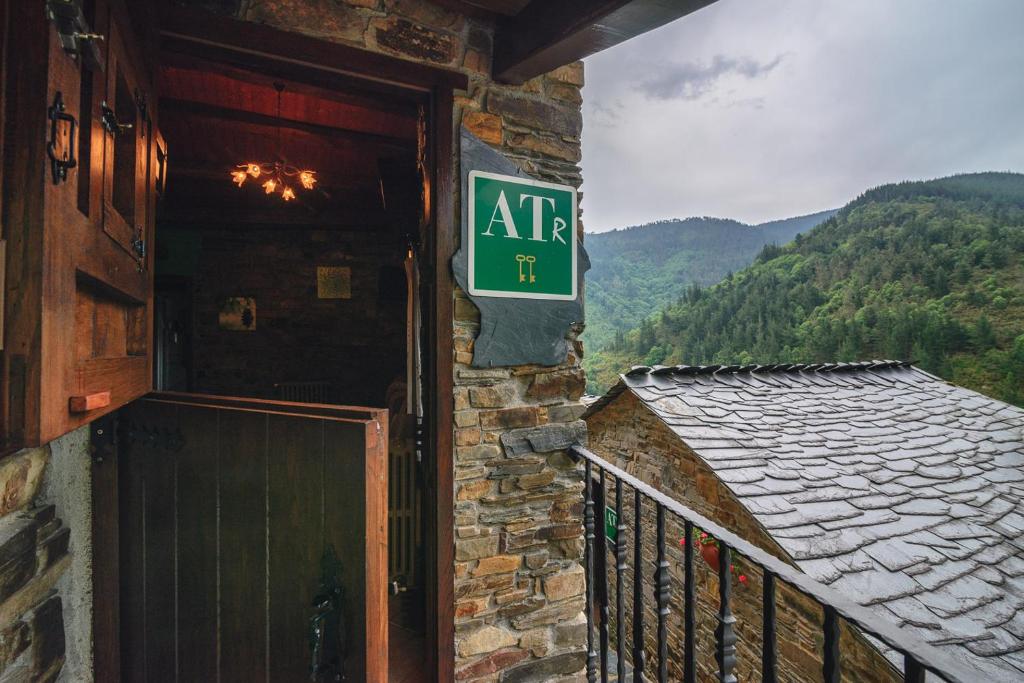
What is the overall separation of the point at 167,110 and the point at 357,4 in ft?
7.75

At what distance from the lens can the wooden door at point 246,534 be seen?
47.3 inches

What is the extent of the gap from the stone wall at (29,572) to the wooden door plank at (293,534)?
1.60 ft

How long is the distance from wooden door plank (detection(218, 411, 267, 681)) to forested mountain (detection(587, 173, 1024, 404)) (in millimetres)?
24134

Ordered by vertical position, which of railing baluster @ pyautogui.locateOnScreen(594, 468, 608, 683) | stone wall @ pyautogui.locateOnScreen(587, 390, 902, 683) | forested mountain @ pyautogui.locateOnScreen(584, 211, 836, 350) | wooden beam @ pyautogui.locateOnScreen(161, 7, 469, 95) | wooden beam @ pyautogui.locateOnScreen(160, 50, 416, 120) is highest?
forested mountain @ pyautogui.locateOnScreen(584, 211, 836, 350)

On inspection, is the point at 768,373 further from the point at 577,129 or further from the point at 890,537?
the point at 577,129

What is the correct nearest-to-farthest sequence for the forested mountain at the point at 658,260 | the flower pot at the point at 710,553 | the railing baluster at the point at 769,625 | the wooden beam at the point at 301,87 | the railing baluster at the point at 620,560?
the railing baluster at the point at 769,625, the railing baluster at the point at 620,560, the wooden beam at the point at 301,87, the flower pot at the point at 710,553, the forested mountain at the point at 658,260

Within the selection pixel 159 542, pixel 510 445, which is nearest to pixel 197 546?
pixel 159 542

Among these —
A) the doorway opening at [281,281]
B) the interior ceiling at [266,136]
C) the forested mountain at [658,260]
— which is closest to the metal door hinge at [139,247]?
the interior ceiling at [266,136]

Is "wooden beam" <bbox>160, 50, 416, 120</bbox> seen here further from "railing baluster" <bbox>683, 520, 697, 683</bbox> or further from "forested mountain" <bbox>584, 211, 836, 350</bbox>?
"forested mountain" <bbox>584, 211, 836, 350</bbox>

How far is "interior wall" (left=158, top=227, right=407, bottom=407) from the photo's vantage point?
489cm

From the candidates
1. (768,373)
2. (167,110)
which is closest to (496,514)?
(167,110)

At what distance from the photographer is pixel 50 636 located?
1.11 m

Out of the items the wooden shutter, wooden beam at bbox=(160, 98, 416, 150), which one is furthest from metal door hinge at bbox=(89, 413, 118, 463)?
wooden beam at bbox=(160, 98, 416, 150)

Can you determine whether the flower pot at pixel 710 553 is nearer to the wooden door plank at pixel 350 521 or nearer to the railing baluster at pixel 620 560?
the railing baluster at pixel 620 560
